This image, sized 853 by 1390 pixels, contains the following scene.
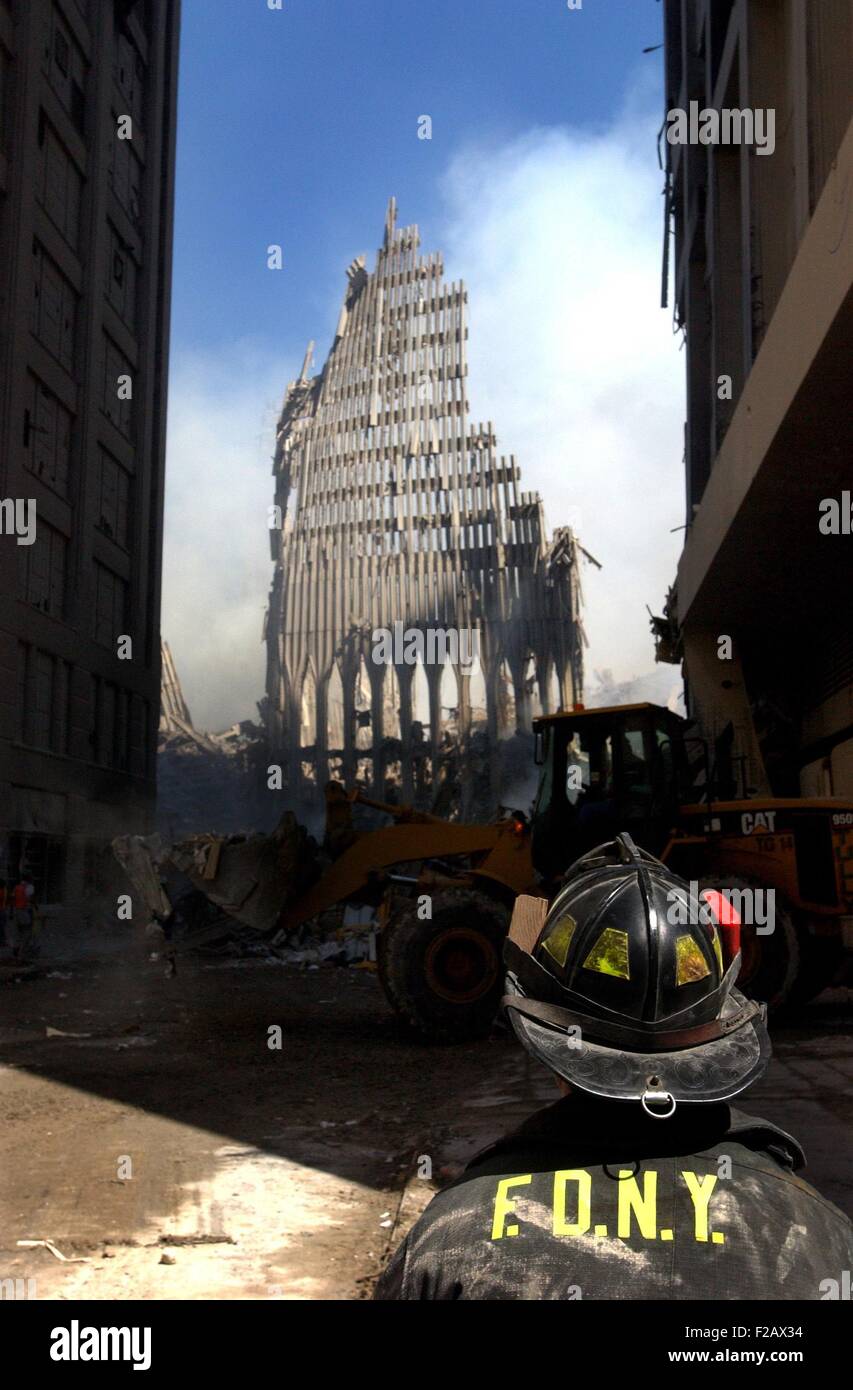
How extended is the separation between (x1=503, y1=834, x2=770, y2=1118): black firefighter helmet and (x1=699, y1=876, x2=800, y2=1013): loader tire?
7.99m

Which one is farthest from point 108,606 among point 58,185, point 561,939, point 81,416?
point 561,939

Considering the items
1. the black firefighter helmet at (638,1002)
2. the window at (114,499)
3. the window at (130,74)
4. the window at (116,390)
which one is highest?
the window at (130,74)

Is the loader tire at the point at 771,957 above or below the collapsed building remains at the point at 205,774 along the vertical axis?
below

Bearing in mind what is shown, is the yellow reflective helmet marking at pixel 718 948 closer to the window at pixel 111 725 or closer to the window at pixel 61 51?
the window at pixel 111 725

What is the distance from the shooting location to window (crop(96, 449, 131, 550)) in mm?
28719

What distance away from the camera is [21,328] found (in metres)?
23.2

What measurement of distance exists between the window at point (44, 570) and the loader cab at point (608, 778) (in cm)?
1668

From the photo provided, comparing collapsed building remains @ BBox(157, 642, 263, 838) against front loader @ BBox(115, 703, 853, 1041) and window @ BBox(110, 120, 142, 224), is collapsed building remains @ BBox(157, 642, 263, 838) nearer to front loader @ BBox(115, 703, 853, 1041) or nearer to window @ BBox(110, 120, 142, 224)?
window @ BBox(110, 120, 142, 224)

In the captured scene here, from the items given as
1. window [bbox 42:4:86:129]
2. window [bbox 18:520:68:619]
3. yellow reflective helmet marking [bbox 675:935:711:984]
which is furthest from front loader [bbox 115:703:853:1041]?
window [bbox 42:4:86:129]

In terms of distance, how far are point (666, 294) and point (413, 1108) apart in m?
20.0

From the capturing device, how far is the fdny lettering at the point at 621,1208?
1620mm

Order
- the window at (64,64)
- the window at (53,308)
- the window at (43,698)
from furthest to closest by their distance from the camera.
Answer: the window at (64,64) < the window at (53,308) < the window at (43,698)

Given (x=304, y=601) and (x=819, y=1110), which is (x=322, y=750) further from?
(x=819, y=1110)

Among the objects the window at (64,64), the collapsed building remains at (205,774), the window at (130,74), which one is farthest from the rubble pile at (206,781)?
the window at (64,64)
